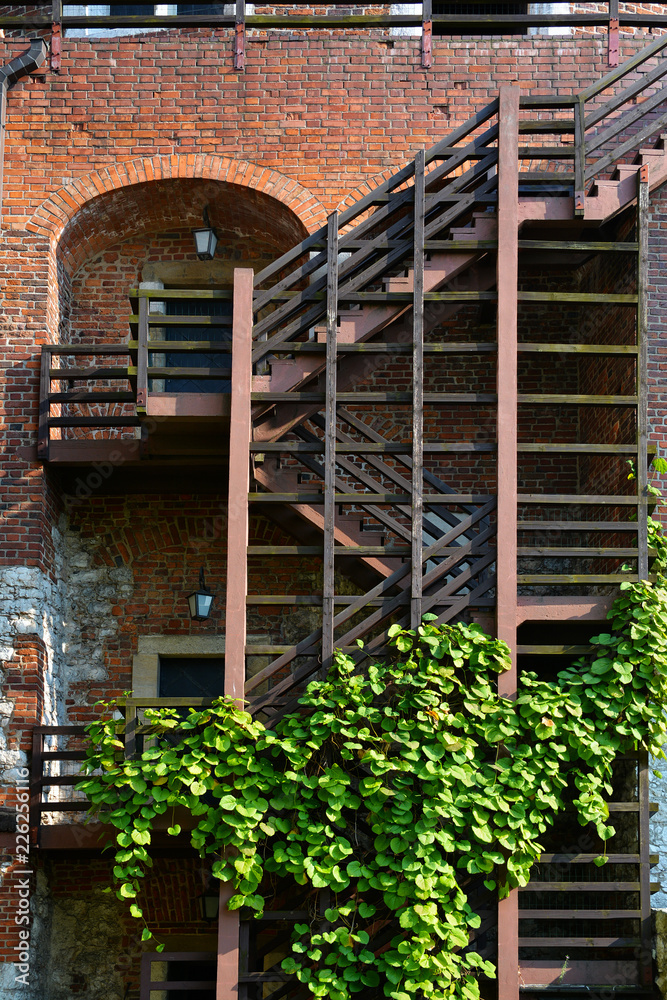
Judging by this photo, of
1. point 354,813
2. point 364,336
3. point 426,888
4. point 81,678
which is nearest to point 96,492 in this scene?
point 81,678

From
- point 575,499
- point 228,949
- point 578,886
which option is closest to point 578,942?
point 578,886

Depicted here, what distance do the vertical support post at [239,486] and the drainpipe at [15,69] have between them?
11.2ft

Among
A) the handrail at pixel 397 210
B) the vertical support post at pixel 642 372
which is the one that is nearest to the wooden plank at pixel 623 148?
the handrail at pixel 397 210

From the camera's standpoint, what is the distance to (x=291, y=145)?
32.0 feet

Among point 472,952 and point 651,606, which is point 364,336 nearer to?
point 651,606

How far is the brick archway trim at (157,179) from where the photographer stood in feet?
31.6

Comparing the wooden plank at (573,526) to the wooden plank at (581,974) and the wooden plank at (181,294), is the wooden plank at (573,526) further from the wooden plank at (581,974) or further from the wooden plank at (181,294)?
the wooden plank at (581,974)

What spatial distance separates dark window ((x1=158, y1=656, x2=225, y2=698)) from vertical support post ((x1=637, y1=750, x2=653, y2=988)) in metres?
3.76

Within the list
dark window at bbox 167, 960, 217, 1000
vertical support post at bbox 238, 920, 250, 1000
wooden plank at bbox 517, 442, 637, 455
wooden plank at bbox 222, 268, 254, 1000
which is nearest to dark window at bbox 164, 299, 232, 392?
wooden plank at bbox 222, 268, 254, 1000

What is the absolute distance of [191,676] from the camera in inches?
381

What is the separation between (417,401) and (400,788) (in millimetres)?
2583

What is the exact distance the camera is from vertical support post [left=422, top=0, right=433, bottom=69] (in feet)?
31.9

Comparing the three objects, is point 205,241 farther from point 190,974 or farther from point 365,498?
point 190,974

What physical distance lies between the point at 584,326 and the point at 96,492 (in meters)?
4.55
